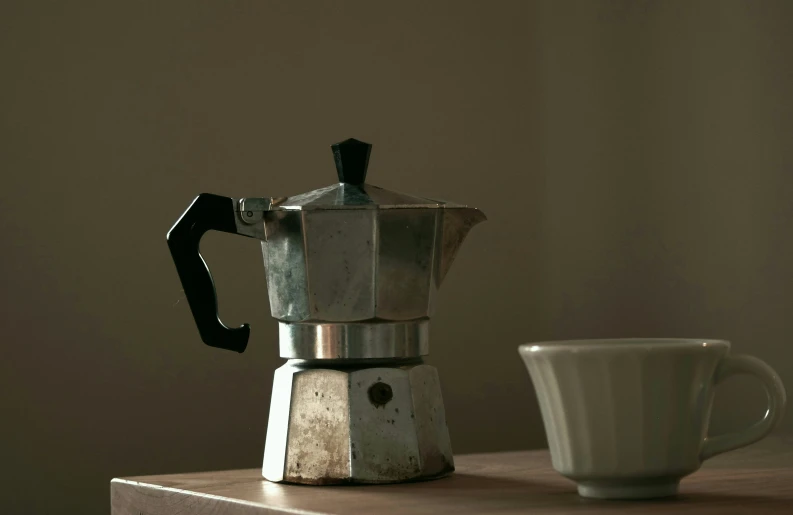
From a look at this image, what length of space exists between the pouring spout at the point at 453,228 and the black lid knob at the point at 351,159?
74mm

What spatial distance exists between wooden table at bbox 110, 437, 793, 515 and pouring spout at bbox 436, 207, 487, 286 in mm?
167

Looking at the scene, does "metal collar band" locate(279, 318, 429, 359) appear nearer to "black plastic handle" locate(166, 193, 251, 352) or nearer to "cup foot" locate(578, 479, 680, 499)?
"black plastic handle" locate(166, 193, 251, 352)

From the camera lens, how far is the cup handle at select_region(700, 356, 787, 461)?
610 millimetres

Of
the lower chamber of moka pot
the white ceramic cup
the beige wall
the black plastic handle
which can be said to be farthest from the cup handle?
the beige wall

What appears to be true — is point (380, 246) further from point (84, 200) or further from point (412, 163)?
point (412, 163)

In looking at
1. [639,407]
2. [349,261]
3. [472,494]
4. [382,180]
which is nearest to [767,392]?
[639,407]

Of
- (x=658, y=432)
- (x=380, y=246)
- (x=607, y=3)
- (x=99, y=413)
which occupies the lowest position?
(x=99, y=413)

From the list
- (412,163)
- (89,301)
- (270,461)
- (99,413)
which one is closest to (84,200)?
(89,301)

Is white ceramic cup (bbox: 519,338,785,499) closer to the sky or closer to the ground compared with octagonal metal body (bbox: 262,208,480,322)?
closer to the ground

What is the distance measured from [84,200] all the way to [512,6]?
722 mm

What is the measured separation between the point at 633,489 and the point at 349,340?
0.79 feet

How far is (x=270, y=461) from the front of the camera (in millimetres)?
795

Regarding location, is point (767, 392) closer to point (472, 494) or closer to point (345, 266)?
point (472, 494)

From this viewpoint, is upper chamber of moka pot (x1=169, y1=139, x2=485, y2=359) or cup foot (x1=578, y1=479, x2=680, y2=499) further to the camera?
upper chamber of moka pot (x1=169, y1=139, x2=485, y2=359)
